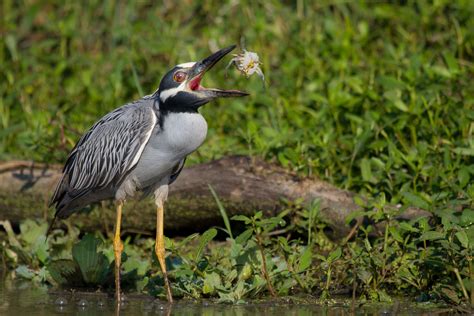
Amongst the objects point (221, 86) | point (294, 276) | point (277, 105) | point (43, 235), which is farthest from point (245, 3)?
point (294, 276)

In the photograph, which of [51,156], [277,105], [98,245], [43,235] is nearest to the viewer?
[98,245]

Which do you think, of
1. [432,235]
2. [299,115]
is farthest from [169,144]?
[299,115]

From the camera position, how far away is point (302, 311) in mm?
5637

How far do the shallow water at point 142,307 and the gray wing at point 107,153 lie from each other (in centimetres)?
70

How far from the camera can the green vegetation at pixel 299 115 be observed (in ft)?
19.4

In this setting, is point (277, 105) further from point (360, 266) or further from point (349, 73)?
point (360, 266)

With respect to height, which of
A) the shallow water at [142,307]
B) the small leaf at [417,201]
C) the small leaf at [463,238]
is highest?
the small leaf at [417,201]

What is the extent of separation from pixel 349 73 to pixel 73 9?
11.5ft

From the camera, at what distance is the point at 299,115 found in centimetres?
823

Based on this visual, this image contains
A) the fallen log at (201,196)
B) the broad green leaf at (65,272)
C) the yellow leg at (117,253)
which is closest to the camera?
the yellow leg at (117,253)

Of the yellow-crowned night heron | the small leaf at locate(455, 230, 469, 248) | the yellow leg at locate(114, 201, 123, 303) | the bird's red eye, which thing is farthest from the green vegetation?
the bird's red eye

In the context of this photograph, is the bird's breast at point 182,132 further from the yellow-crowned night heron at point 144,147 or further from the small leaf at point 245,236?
the small leaf at point 245,236

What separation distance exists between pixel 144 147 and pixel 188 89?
49 cm

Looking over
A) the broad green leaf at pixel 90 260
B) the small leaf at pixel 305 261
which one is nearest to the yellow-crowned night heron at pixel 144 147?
the broad green leaf at pixel 90 260
